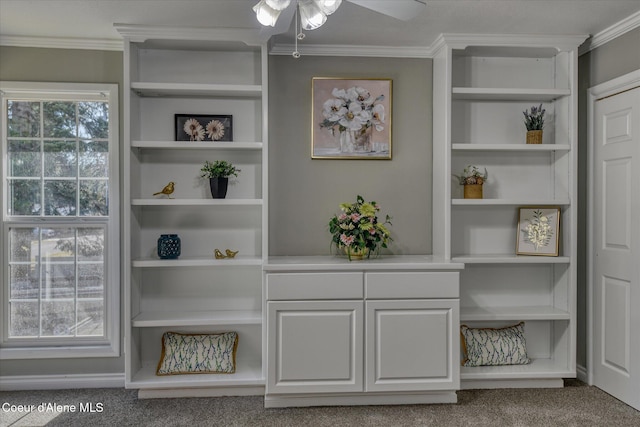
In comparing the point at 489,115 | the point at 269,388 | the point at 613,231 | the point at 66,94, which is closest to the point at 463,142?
the point at 489,115

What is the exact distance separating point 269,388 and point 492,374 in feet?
4.89

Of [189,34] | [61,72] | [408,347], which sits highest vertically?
[189,34]

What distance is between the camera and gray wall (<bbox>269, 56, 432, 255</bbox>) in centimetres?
337

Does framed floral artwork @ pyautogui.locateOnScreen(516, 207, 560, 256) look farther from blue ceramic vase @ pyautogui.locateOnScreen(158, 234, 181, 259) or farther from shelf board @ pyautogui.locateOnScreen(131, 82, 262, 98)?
blue ceramic vase @ pyautogui.locateOnScreen(158, 234, 181, 259)

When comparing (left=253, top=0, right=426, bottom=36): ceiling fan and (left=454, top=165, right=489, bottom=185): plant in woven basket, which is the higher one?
(left=253, top=0, right=426, bottom=36): ceiling fan

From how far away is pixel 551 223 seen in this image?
328 cm

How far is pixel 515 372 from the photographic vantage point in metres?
3.20

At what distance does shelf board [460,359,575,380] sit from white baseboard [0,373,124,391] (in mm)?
2387

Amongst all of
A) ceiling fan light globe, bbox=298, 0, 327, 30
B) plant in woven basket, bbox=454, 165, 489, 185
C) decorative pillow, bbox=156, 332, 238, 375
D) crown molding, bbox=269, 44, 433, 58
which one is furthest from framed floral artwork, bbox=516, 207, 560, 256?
ceiling fan light globe, bbox=298, 0, 327, 30

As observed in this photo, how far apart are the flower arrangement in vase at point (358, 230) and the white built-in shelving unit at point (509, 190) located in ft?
1.59

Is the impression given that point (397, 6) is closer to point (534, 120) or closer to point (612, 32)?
point (534, 120)

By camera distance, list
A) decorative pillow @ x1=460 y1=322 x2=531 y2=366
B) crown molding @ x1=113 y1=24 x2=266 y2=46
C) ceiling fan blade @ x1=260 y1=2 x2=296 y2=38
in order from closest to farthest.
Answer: ceiling fan blade @ x1=260 y1=2 x2=296 y2=38 → crown molding @ x1=113 y1=24 x2=266 y2=46 → decorative pillow @ x1=460 y1=322 x2=531 y2=366

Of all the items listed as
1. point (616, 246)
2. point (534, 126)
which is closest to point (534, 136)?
point (534, 126)

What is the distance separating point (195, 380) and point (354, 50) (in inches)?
97.1
